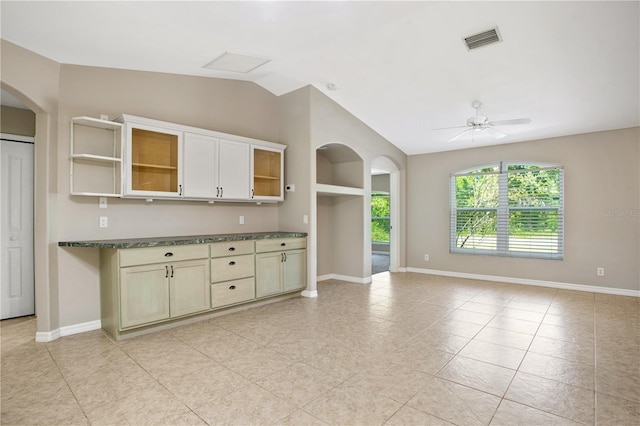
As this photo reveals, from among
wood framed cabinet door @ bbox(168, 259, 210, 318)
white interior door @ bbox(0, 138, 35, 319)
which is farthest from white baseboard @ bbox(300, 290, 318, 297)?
white interior door @ bbox(0, 138, 35, 319)

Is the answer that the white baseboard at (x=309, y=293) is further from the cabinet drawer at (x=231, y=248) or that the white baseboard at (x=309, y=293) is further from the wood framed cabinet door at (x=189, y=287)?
the wood framed cabinet door at (x=189, y=287)

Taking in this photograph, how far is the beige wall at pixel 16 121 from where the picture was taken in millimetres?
3943

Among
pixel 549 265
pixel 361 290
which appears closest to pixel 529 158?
pixel 549 265

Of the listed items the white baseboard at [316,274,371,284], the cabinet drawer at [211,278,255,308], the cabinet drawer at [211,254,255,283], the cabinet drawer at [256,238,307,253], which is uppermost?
the cabinet drawer at [256,238,307,253]

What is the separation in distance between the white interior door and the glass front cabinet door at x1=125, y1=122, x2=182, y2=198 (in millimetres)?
1584

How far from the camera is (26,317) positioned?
Answer: 4016mm

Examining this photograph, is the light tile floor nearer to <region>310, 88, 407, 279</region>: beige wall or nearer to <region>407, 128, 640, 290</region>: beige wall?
<region>407, 128, 640, 290</region>: beige wall

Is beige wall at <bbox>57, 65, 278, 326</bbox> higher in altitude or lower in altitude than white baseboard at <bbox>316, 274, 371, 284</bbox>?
higher

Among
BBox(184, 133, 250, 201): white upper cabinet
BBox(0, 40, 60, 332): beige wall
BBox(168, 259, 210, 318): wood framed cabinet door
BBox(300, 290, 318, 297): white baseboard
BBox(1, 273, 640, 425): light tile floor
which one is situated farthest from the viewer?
BBox(300, 290, 318, 297): white baseboard

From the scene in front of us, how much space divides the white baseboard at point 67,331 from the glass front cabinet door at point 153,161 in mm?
1404

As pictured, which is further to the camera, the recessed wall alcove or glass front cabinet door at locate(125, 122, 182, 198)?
the recessed wall alcove

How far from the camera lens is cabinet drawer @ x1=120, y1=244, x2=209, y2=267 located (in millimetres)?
3186

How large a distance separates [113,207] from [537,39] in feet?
15.3

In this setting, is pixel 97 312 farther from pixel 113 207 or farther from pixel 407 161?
pixel 407 161
